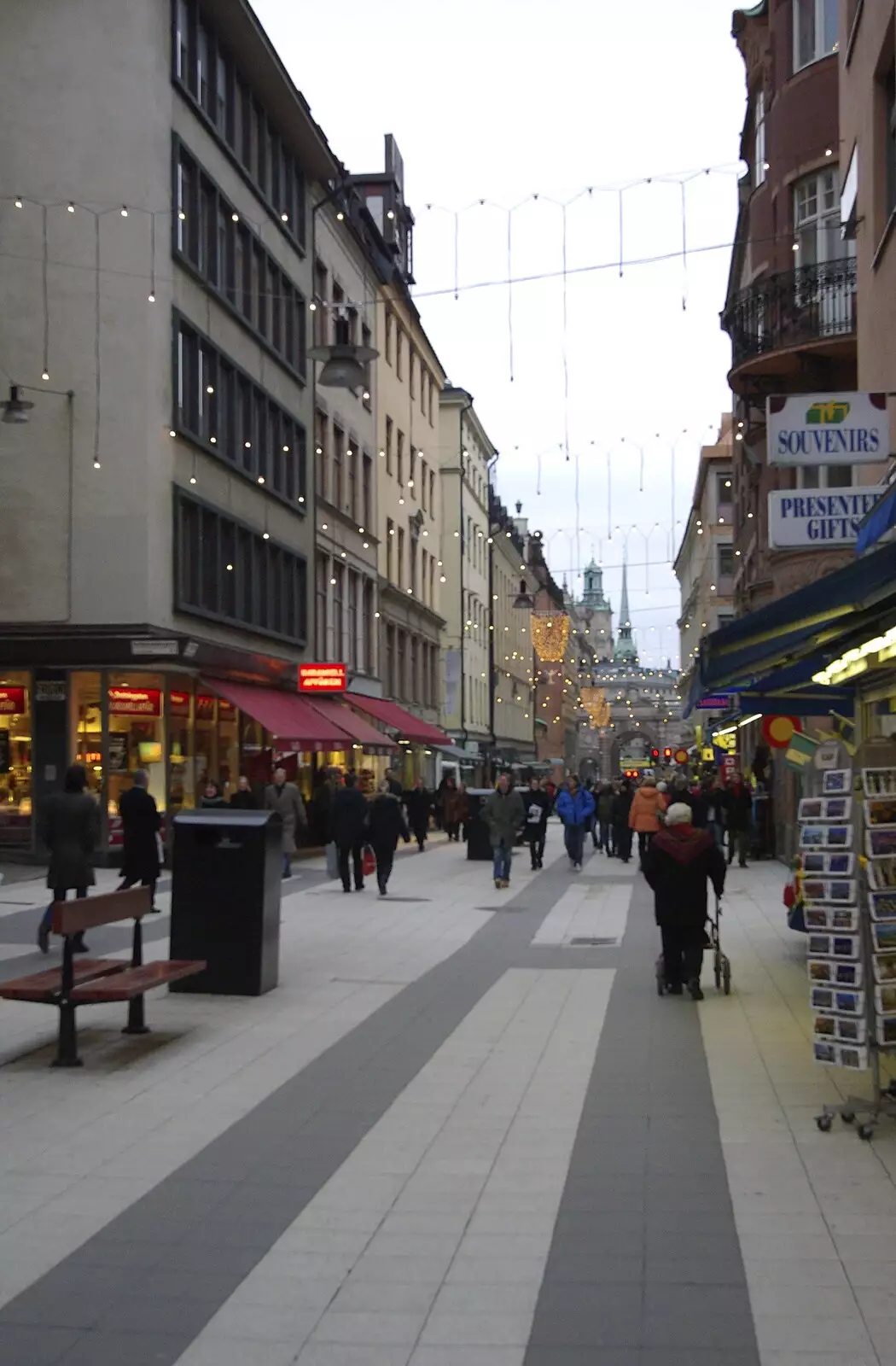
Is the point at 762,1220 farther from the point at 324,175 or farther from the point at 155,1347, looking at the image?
the point at 324,175

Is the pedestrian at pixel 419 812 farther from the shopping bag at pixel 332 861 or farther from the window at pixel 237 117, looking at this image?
the window at pixel 237 117

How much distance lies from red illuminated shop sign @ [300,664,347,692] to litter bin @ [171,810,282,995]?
Answer: 23727 millimetres

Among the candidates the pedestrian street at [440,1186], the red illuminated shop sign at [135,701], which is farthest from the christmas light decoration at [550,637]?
the pedestrian street at [440,1186]

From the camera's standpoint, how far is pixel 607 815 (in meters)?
34.2

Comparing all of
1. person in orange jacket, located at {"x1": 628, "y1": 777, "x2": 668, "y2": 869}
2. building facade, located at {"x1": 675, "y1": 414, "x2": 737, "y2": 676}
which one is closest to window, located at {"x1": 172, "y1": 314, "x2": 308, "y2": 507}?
person in orange jacket, located at {"x1": 628, "y1": 777, "x2": 668, "y2": 869}

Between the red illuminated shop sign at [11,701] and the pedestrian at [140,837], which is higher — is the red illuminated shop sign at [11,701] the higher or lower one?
the higher one

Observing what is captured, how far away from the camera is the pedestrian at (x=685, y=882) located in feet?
42.4

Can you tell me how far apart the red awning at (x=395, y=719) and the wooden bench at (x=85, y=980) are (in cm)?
3030

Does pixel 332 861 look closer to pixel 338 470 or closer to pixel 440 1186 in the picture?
pixel 440 1186

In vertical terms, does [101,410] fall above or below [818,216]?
below

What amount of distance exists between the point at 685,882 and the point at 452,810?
29.4m

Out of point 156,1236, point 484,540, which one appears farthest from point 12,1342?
point 484,540

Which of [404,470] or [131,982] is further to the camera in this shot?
[404,470]

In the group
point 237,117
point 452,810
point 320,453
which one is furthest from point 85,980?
point 452,810
